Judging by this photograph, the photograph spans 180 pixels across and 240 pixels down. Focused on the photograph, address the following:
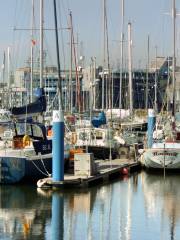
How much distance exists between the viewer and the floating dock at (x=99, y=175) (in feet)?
91.5

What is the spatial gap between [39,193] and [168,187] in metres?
6.49

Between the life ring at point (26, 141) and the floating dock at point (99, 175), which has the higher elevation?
the life ring at point (26, 141)

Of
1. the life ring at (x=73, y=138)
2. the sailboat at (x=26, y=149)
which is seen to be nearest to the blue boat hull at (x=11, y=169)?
the sailboat at (x=26, y=149)

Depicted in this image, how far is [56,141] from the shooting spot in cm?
2747

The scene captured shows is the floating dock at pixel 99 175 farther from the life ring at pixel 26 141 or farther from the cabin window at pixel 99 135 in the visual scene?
the cabin window at pixel 99 135

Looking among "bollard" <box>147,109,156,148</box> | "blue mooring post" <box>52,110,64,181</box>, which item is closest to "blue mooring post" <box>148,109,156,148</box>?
"bollard" <box>147,109,156,148</box>

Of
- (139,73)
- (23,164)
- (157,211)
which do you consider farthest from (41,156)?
(139,73)

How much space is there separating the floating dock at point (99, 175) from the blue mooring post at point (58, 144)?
409 mm

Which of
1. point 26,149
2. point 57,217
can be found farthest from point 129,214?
point 26,149

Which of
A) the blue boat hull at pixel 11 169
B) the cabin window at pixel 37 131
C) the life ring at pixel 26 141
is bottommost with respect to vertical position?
the blue boat hull at pixel 11 169

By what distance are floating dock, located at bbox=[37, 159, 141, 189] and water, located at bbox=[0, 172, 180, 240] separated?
448 mm

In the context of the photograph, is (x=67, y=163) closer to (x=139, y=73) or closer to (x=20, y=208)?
(x=20, y=208)

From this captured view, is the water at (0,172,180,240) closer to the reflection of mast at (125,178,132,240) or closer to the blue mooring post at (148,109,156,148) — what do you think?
the reflection of mast at (125,178,132,240)

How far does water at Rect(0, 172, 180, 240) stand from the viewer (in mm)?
20297
